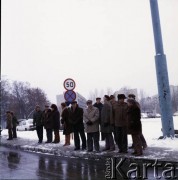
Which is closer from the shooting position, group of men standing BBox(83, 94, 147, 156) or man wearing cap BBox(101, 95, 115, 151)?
group of men standing BBox(83, 94, 147, 156)

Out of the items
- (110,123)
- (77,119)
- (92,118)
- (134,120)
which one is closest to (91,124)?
(92,118)

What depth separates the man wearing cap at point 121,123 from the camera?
10328 millimetres

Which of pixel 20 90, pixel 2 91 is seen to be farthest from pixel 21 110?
pixel 2 91

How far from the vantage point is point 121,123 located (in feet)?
34.4

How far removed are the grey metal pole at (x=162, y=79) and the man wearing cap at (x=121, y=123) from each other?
2.72m

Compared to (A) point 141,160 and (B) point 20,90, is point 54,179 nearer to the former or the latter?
(A) point 141,160

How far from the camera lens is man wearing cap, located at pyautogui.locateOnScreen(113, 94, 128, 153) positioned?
10.3 meters

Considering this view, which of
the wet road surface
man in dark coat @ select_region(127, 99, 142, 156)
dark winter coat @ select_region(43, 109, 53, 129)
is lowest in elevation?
the wet road surface

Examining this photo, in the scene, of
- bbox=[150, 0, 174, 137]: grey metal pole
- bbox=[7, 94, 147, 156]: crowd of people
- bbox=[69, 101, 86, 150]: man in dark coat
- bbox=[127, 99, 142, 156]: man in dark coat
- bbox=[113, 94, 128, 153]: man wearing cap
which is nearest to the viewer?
bbox=[127, 99, 142, 156]: man in dark coat

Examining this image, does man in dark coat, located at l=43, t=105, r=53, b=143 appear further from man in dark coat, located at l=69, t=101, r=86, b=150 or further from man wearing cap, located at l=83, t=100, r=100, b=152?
man wearing cap, located at l=83, t=100, r=100, b=152

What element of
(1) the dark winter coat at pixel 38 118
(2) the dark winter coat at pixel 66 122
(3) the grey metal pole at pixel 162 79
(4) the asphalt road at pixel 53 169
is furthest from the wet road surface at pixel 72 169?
(1) the dark winter coat at pixel 38 118

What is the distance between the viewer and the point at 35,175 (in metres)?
7.96

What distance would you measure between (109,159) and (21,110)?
67.3 metres

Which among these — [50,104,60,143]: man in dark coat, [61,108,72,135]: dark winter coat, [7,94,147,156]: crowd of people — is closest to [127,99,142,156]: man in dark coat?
[7,94,147,156]: crowd of people
